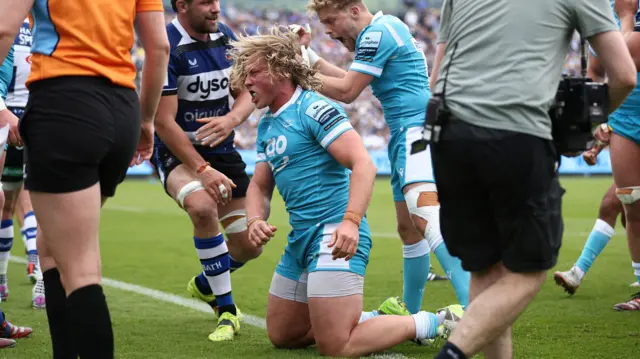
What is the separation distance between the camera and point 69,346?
398cm

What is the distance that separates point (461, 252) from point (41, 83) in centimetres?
179

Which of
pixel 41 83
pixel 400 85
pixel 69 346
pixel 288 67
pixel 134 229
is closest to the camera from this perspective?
pixel 41 83

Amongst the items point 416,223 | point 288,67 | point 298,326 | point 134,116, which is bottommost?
point 298,326

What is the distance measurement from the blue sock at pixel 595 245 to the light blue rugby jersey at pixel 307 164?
2.83 m

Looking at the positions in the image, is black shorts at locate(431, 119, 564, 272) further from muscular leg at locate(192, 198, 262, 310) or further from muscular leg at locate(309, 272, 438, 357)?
muscular leg at locate(192, 198, 262, 310)

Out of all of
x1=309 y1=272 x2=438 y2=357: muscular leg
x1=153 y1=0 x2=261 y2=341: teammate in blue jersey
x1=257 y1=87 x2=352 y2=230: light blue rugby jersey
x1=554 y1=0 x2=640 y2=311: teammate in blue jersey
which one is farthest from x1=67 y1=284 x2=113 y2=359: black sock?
x1=554 y1=0 x2=640 y2=311: teammate in blue jersey

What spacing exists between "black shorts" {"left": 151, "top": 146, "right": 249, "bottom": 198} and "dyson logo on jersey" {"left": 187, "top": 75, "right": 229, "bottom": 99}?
1.27 ft

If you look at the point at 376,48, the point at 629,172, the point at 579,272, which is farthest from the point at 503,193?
the point at 579,272

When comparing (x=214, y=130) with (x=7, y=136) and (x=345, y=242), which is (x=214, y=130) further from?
(x=345, y=242)

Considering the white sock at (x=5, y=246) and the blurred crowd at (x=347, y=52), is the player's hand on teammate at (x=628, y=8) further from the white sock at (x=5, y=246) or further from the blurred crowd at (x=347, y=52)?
the blurred crowd at (x=347, y=52)

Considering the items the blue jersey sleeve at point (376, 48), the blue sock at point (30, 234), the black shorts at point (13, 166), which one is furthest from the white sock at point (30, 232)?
the blue jersey sleeve at point (376, 48)

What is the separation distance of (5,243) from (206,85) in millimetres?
2119

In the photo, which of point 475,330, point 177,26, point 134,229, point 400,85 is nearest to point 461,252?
point 475,330

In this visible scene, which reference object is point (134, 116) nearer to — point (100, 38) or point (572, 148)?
point (100, 38)
